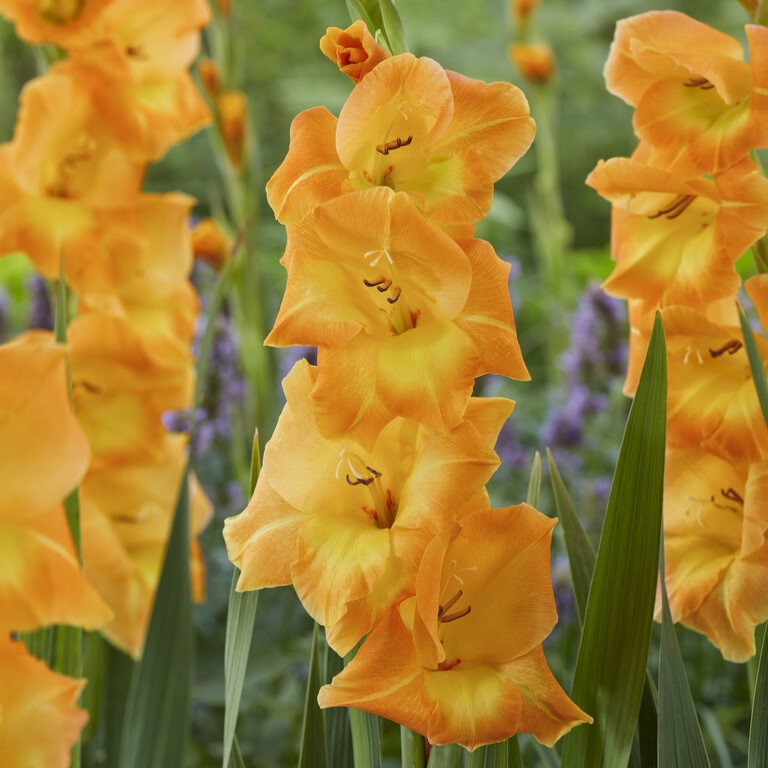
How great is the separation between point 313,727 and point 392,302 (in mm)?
219

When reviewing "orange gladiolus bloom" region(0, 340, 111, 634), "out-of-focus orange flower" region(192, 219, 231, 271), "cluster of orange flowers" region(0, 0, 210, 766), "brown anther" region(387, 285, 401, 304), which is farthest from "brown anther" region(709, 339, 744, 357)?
"out-of-focus orange flower" region(192, 219, 231, 271)

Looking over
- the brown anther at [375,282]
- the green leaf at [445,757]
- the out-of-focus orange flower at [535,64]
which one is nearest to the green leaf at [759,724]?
the green leaf at [445,757]

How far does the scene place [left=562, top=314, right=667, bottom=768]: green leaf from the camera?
0.48m

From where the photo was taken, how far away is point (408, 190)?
17.9 inches

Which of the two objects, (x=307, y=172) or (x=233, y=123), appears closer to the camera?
(x=307, y=172)

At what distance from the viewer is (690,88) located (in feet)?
1.94

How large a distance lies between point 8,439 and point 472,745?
224mm

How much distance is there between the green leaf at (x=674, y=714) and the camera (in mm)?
484

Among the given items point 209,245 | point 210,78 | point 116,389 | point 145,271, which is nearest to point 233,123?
point 210,78

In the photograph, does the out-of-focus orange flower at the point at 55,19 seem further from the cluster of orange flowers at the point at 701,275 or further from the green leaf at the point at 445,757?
the green leaf at the point at 445,757

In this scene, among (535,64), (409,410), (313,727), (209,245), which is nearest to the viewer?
(409,410)

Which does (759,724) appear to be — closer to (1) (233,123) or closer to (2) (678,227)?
(2) (678,227)

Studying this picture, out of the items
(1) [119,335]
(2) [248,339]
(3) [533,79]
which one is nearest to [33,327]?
(2) [248,339]

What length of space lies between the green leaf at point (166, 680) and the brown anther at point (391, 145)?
10.0 inches
